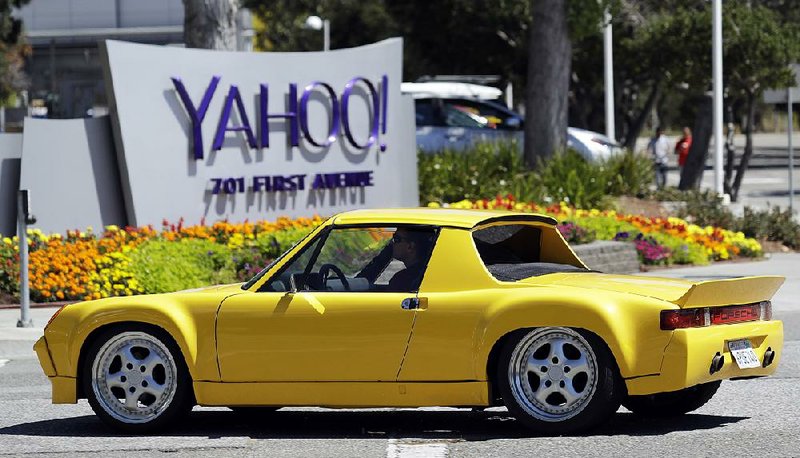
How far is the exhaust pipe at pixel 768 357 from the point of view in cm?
886

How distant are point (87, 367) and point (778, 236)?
1822cm

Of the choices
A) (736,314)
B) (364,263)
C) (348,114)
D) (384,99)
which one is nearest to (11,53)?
(384,99)

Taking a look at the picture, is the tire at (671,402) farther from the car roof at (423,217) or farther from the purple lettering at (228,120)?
the purple lettering at (228,120)

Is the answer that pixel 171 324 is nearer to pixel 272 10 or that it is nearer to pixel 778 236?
pixel 778 236

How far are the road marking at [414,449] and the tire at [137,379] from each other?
1.28 meters

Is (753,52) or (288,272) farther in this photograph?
(753,52)

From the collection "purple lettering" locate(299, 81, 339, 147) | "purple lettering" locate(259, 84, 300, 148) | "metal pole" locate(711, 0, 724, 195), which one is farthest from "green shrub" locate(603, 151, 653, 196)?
"purple lettering" locate(259, 84, 300, 148)

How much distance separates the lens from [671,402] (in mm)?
9352

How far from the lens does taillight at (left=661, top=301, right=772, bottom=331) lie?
326 inches

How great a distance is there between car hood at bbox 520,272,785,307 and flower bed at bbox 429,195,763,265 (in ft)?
38.2

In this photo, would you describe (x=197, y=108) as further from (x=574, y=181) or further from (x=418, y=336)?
(x=418, y=336)

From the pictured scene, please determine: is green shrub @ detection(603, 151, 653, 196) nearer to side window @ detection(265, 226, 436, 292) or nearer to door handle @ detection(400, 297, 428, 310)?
side window @ detection(265, 226, 436, 292)

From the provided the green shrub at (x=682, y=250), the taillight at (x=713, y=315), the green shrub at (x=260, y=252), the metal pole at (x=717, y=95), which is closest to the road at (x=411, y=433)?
the taillight at (x=713, y=315)

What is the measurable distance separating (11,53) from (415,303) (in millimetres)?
65866
